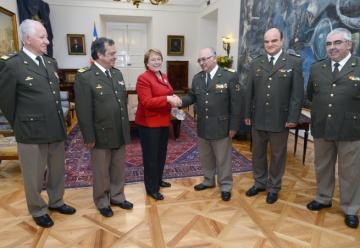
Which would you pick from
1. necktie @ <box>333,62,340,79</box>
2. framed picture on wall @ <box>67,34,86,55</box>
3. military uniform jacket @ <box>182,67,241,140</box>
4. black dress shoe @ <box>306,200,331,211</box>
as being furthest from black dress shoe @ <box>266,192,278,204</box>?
framed picture on wall @ <box>67,34,86,55</box>

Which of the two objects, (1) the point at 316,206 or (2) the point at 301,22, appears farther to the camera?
(2) the point at 301,22

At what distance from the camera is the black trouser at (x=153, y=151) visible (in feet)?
9.01

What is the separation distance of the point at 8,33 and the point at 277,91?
5.86 metres

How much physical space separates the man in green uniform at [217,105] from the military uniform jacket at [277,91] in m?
0.20

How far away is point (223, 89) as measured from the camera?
2.77m

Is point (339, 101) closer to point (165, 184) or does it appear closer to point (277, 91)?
point (277, 91)

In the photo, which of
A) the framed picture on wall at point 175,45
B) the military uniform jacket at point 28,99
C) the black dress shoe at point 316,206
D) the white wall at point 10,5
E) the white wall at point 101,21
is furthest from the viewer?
the framed picture on wall at point 175,45

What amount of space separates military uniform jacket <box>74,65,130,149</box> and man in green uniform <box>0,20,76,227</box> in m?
0.23

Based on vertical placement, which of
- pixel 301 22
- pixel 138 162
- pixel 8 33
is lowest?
pixel 138 162

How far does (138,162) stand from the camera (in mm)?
4078

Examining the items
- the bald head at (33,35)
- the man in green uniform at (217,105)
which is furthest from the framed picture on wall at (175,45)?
the bald head at (33,35)

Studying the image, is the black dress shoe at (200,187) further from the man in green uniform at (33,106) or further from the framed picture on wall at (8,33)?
the framed picture on wall at (8,33)

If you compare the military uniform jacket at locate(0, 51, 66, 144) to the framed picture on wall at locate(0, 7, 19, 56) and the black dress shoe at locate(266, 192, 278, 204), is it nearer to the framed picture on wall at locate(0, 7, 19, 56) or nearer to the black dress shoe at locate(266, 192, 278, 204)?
the black dress shoe at locate(266, 192, 278, 204)

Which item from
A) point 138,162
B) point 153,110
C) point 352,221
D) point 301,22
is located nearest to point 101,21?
point 301,22
